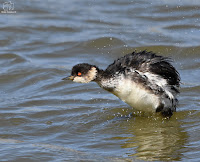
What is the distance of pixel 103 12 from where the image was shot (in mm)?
15438

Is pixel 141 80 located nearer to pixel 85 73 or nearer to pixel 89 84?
pixel 85 73

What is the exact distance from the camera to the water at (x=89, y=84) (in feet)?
22.9

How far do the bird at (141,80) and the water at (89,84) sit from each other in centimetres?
37

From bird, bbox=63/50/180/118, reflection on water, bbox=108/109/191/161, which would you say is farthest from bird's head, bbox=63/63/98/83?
reflection on water, bbox=108/109/191/161

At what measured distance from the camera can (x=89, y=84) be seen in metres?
10.1

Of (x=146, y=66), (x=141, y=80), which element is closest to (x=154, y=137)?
(x=141, y=80)

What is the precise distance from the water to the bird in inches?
14.6

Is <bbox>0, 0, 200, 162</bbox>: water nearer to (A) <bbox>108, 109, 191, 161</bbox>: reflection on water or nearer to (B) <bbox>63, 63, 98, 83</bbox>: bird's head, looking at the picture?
(A) <bbox>108, 109, 191, 161</bbox>: reflection on water

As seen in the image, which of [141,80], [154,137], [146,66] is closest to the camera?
[154,137]

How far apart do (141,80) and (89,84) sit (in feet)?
8.50

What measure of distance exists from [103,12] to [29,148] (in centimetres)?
910

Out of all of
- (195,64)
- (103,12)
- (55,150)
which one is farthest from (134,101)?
(103,12)

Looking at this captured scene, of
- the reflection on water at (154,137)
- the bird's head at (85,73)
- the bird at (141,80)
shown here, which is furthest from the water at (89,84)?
the bird's head at (85,73)

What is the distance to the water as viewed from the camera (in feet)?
22.9
